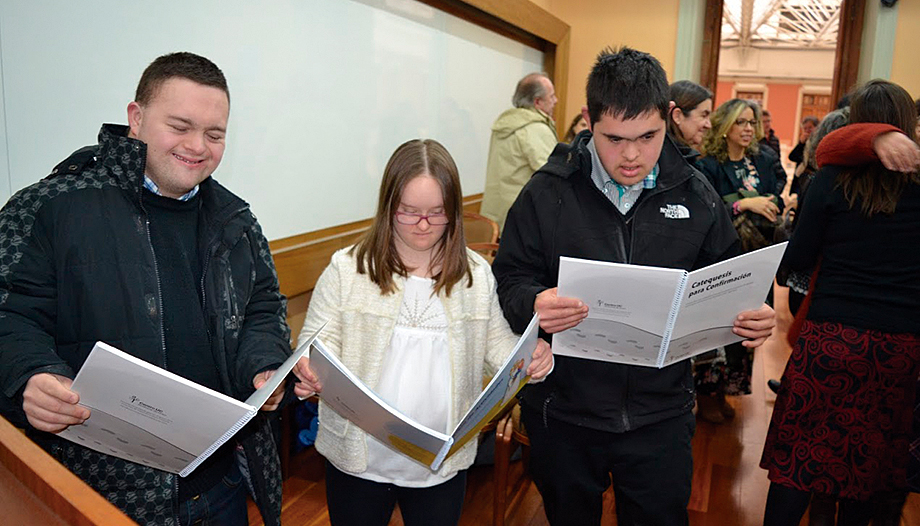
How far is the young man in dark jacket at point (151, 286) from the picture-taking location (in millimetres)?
1123

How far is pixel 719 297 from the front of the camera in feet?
4.82

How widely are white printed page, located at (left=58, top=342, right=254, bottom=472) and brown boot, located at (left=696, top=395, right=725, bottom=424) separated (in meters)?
2.99

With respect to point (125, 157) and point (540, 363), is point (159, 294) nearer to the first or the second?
point (125, 157)

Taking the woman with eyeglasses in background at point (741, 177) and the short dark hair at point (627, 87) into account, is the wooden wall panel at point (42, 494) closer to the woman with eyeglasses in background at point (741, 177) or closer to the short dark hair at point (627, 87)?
the short dark hair at point (627, 87)

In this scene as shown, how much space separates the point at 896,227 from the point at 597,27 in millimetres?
5650

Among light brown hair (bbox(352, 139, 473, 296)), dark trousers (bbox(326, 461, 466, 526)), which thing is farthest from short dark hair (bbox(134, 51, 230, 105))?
dark trousers (bbox(326, 461, 466, 526))

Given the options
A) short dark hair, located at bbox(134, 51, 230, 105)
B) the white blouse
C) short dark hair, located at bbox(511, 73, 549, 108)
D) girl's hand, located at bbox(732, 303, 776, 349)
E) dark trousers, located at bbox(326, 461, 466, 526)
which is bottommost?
dark trousers, located at bbox(326, 461, 466, 526)

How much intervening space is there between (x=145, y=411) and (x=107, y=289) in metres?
0.25

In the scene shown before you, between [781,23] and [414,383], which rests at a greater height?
[781,23]

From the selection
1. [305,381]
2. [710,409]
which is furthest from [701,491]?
[305,381]

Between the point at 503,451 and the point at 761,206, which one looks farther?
the point at 761,206

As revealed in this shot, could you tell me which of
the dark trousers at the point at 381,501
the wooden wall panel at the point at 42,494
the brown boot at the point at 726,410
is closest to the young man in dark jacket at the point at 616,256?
the dark trousers at the point at 381,501

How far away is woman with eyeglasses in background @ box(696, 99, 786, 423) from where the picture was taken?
3129 mm

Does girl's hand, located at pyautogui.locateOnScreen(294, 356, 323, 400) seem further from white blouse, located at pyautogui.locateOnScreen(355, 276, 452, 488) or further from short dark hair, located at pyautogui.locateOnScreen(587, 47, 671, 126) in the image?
short dark hair, located at pyautogui.locateOnScreen(587, 47, 671, 126)
